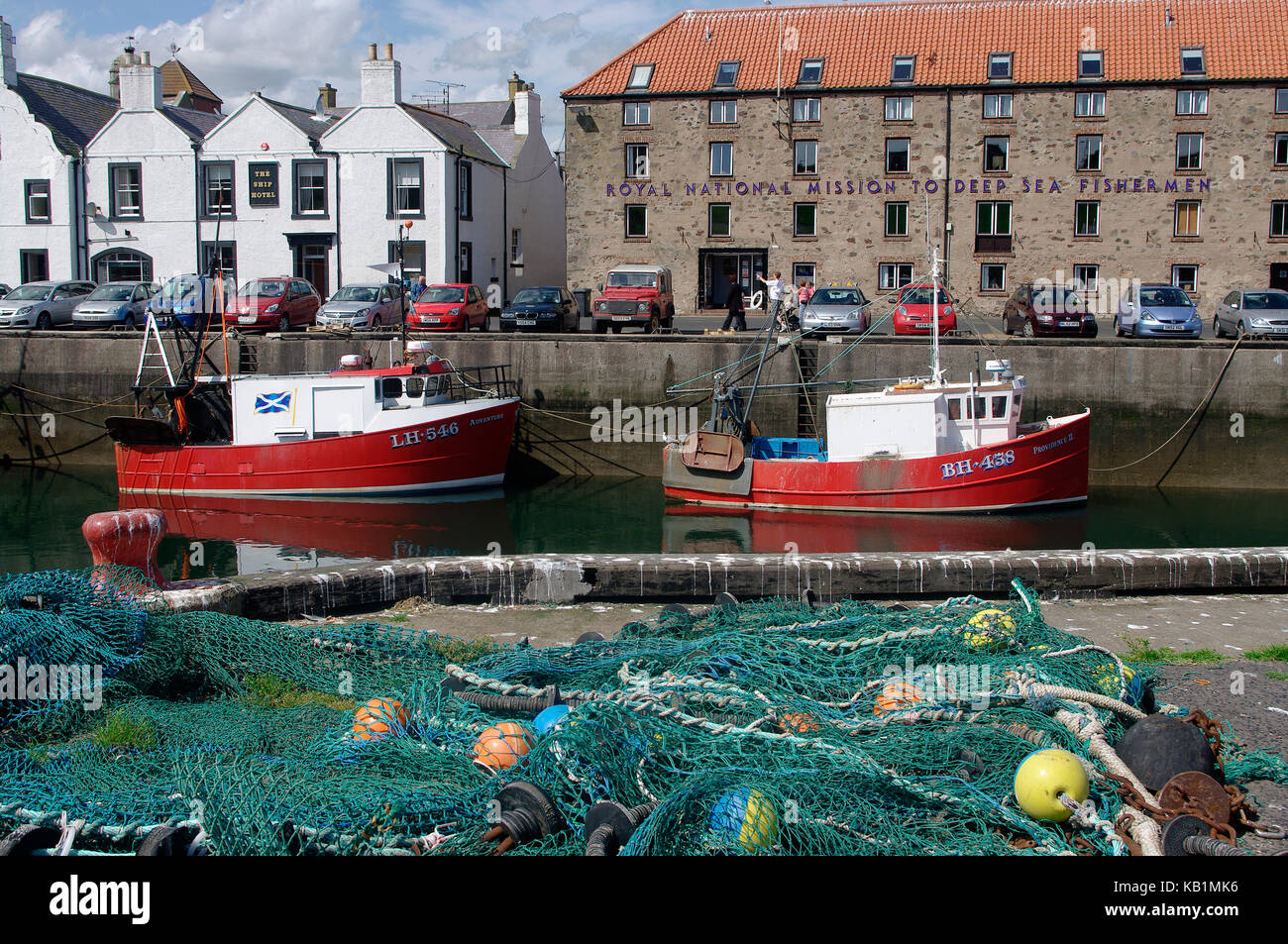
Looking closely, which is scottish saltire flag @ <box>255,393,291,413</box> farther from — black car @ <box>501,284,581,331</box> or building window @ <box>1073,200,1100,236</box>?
building window @ <box>1073,200,1100,236</box>

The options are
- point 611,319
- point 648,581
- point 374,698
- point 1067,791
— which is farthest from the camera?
point 611,319

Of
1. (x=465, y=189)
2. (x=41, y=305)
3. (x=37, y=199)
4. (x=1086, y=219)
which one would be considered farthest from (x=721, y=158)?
(x=37, y=199)

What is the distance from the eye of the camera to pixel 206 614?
20.5ft

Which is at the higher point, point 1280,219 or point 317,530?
point 1280,219

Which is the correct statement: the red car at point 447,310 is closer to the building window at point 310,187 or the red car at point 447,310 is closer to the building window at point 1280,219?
the building window at point 310,187

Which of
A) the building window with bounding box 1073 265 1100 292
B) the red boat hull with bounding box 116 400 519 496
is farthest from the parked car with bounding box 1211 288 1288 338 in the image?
the red boat hull with bounding box 116 400 519 496

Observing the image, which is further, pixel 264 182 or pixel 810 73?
pixel 810 73

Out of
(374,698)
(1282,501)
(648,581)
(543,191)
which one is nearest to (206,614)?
(374,698)

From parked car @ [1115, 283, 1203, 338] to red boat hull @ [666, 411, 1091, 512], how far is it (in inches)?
230

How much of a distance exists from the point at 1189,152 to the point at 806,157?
11585 millimetres

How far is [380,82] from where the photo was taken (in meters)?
36.4

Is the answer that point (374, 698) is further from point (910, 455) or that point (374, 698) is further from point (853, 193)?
point (853, 193)

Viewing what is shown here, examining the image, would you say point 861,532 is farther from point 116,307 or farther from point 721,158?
point 721,158
